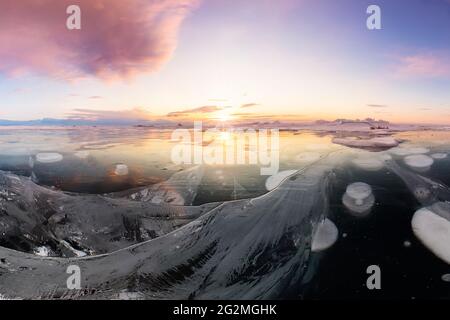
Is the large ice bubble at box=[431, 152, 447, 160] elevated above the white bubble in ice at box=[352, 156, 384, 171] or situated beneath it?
elevated above

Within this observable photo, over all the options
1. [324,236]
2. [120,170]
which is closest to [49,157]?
[120,170]

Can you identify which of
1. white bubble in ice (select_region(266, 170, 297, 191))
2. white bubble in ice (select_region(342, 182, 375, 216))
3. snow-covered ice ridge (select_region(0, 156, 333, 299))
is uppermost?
white bubble in ice (select_region(266, 170, 297, 191))

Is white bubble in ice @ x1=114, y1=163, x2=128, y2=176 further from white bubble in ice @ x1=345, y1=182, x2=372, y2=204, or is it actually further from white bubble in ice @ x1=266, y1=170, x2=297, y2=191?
white bubble in ice @ x1=345, y1=182, x2=372, y2=204

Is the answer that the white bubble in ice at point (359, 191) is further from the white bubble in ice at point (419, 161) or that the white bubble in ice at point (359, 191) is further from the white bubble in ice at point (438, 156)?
the white bubble in ice at point (438, 156)

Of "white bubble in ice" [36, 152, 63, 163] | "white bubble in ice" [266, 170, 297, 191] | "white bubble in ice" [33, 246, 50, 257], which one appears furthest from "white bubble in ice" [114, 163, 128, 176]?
"white bubble in ice" [266, 170, 297, 191]

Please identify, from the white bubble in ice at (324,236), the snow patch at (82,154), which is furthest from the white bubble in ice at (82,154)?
the white bubble in ice at (324,236)
